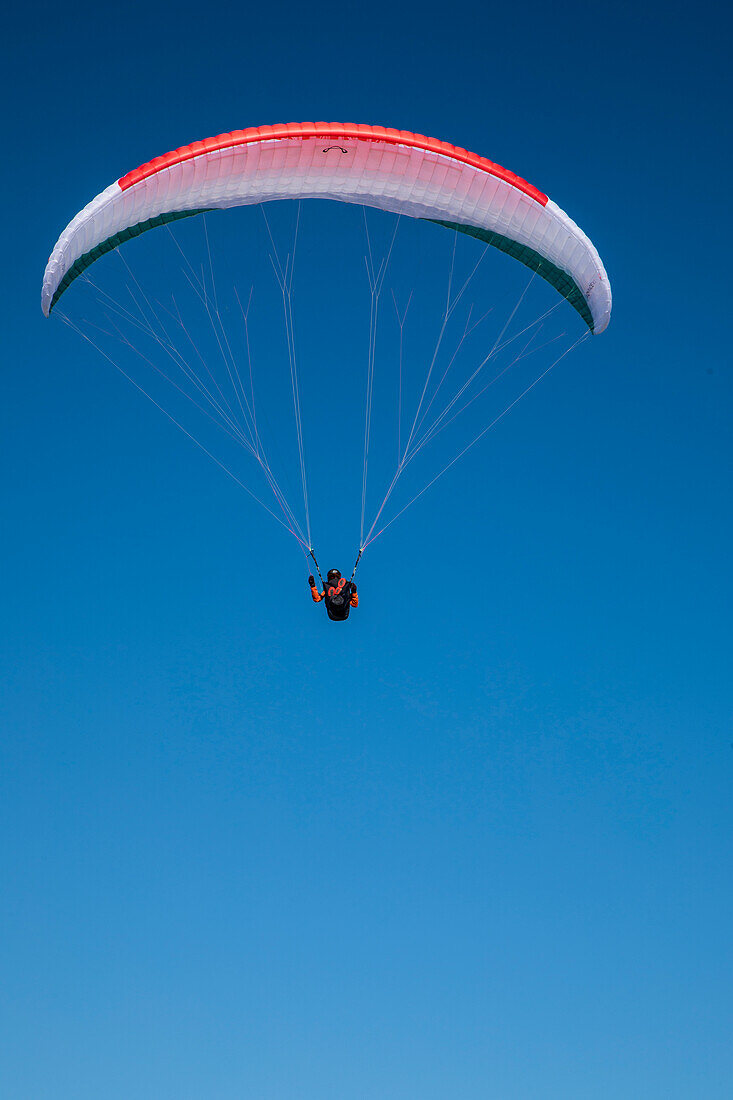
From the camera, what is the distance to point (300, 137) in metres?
13.0

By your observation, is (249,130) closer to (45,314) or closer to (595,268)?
(45,314)

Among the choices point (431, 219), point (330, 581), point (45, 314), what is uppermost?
point (431, 219)

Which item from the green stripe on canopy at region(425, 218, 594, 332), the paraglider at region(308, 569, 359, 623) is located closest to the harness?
the paraglider at region(308, 569, 359, 623)

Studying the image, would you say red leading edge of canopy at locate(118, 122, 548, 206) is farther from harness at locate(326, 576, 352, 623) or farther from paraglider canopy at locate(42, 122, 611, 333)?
harness at locate(326, 576, 352, 623)

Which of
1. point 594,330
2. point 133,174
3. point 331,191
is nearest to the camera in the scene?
point 133,174

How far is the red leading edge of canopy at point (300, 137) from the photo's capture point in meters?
12.9

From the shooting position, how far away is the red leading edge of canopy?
42.3 feet

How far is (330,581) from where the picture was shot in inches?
578

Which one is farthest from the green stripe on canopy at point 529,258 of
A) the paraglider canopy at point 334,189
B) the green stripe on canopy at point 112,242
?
the green stripe on canopy at point 112,242

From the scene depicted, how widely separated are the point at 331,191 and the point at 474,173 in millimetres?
1655

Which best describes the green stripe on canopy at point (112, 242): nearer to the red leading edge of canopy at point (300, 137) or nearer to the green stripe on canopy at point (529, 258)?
the red leading edge of canopy at point (300, 137)

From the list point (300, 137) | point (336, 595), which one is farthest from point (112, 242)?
point (336, 595)

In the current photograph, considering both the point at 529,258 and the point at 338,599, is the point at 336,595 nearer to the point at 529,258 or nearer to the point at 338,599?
the point at 338,599

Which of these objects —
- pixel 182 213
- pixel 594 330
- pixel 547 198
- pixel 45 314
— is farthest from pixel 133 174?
pixel 594 330
